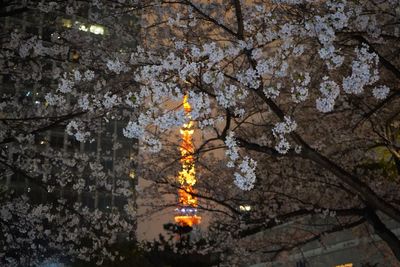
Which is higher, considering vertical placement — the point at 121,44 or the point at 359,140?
the point at 121,44

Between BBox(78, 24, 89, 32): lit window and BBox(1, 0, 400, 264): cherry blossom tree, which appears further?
BBox(78, 24, 89, 32): lit window

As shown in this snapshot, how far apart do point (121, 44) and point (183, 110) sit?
4.63 m

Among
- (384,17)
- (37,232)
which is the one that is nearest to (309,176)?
(384,17)

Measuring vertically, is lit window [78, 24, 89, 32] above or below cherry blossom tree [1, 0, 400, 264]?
above

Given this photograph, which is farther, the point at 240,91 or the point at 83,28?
the point at 83,28

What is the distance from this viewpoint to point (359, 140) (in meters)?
10.6

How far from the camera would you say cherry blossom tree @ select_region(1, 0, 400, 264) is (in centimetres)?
599

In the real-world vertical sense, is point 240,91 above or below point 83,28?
below

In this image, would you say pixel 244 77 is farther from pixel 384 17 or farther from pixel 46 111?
pixel 46 111

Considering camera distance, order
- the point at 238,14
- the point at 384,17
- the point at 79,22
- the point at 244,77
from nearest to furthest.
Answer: the point at 244,77, the point at 238,14, the point at 384,17, the point at 79,22

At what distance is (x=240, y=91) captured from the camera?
5895 mm

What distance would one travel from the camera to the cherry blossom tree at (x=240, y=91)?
5992 mm

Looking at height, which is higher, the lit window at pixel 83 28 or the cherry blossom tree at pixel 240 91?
the lit window at pixel 83 28

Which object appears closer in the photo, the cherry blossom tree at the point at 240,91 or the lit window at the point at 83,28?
the cherry blossom tree at the point at 240,91
